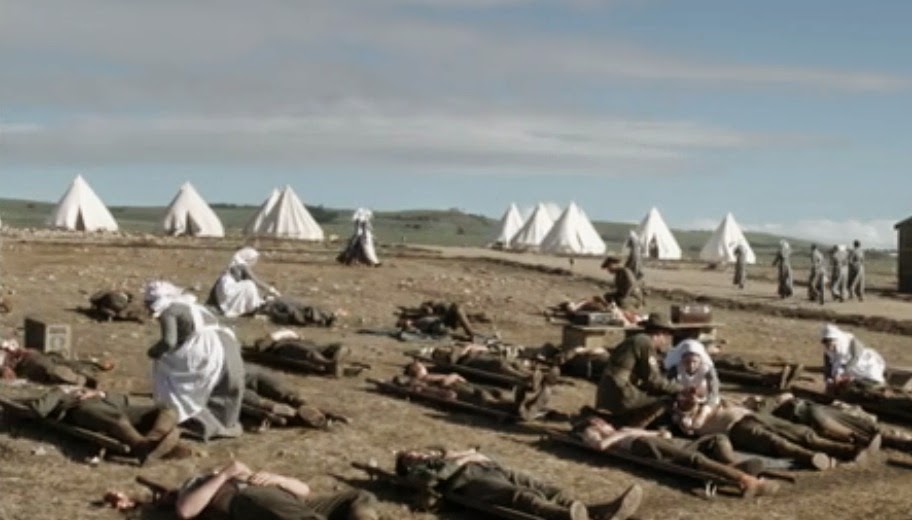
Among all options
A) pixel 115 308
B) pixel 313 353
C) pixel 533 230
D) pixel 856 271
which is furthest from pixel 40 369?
pixel 533 230

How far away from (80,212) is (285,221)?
7869 millimetres

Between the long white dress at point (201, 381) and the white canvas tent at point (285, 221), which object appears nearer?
the long white dress at point (201, 381)

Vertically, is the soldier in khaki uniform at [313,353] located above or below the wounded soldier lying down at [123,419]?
above

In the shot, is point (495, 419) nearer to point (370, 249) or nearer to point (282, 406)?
point (282, 406)

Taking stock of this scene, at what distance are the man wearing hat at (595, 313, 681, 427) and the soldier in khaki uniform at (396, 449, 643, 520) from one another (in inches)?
104

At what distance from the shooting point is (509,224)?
64812mm

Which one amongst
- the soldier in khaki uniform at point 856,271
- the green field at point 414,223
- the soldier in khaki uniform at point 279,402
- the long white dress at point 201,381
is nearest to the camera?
the long white dress at point 201,381

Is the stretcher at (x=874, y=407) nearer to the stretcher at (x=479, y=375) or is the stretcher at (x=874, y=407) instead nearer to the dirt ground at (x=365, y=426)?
the dirt ground at (x=365, y=426)

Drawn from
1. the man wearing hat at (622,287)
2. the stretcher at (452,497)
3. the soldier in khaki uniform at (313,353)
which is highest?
the man wearing hat at (622,287)

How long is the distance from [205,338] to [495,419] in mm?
3210

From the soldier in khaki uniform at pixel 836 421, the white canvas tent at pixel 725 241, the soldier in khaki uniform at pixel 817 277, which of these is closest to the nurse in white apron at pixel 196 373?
the soldier in khaki uniform at pixel 836 421

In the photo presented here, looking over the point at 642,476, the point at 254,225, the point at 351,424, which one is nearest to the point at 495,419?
the point at 351,424

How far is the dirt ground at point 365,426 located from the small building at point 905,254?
13984 millimetres

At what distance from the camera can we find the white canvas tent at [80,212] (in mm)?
53531
